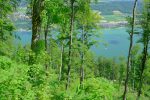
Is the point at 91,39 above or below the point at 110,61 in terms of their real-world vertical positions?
above

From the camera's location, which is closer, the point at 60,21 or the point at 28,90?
the point at 28,90

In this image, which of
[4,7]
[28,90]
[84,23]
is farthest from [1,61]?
[84,23]

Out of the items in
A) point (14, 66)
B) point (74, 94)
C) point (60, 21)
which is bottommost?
point (74, 94)

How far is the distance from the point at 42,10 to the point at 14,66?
255 centimetres

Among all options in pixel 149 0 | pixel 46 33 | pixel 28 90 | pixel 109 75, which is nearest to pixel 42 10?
pixel 28 90

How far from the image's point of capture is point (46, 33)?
1329 inches

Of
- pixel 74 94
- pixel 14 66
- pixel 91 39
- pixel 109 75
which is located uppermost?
pixel 14 66

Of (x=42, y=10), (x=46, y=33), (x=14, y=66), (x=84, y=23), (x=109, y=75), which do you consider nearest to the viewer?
(x=14, y=66)

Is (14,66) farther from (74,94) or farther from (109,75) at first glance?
(109,75)

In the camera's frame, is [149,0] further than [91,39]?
No

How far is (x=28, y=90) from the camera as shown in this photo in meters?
9.18

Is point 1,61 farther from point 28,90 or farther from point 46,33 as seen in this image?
point 46,33

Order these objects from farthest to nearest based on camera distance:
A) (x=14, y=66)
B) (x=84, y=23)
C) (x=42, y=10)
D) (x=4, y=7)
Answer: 1. (x=84, y=23)
2. (x=4, y=7)
3. (x=42, y=10)
4. (x=14, y=66)

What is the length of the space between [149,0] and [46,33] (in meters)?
9.62
